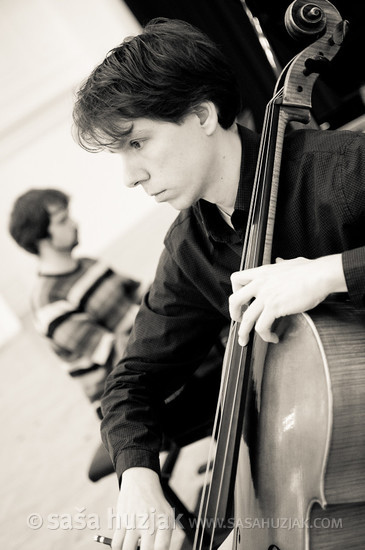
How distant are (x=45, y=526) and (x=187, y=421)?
1467 mm

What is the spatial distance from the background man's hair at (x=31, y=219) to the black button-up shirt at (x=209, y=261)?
1.27m

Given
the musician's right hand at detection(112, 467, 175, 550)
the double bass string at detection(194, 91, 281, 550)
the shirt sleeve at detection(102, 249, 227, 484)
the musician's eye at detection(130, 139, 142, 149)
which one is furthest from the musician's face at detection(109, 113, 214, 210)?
the musician's right hand at detection(112, 467, 175, 550)

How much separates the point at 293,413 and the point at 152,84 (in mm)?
704

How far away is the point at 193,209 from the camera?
4.27 feet

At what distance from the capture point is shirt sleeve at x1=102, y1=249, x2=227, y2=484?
130cm

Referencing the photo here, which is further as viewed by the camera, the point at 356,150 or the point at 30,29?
the point at 30,29

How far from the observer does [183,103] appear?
1.15 m

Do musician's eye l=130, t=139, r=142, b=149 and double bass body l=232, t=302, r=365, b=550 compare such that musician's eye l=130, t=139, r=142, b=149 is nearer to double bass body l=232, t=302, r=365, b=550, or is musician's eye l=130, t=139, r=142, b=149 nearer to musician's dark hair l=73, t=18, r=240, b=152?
musician's dark hair l=73, t=18, r=240, b=152

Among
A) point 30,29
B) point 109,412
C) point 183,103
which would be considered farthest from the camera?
point 30,29

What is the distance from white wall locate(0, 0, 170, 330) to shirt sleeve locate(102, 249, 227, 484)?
4922 millimetres

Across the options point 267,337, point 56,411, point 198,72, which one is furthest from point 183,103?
point 56,411

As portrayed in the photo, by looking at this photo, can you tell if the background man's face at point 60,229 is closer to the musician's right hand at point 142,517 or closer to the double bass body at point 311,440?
the musician's right hand at point 142,517

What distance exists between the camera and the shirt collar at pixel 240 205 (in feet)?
3.85

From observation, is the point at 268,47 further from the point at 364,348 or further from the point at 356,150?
the point at 364,348
